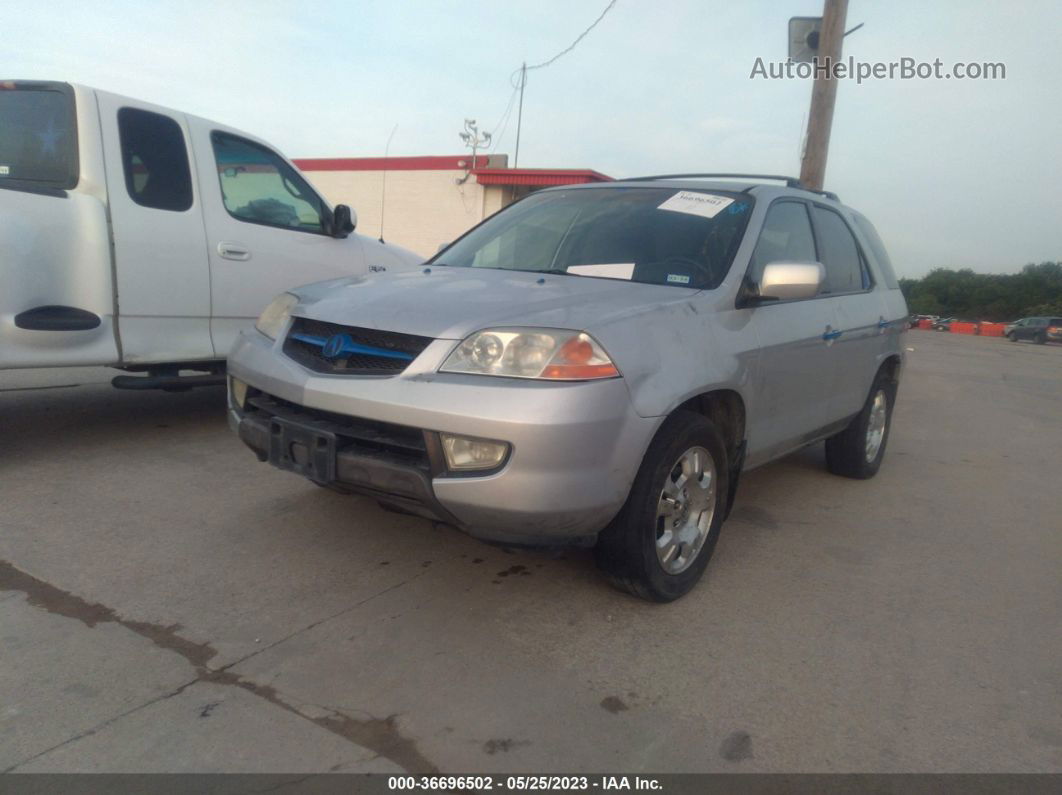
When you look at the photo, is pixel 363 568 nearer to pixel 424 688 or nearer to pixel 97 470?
pixel 424 688

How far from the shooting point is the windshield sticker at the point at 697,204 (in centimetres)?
397

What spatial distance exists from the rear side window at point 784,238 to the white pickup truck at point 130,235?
10.4 feet

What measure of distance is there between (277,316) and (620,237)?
1592 millimetres

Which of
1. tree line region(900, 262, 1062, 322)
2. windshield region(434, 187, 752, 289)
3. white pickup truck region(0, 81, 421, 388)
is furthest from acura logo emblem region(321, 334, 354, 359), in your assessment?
tree line region(900, 262, 1062, 322)

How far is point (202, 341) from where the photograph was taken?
5.12 metres

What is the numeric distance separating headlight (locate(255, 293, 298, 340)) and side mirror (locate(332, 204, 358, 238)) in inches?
93.5

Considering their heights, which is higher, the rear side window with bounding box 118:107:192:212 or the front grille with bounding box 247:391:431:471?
the rear side window with bounding box 118:107:192:212

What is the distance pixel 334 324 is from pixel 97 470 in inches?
87.0

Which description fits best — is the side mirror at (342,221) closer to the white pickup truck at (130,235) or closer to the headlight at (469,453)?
the white pickup truck at (130,235)

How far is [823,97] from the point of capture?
378 inches

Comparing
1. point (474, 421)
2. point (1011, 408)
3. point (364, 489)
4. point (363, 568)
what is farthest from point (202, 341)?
point (1011, 408)

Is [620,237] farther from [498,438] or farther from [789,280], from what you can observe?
[498,438]

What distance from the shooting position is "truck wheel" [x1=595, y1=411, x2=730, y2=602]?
3.04m

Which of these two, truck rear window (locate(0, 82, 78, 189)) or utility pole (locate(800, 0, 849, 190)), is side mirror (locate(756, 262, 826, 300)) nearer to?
truck rear window (locate(0, 82, 78, 189))
